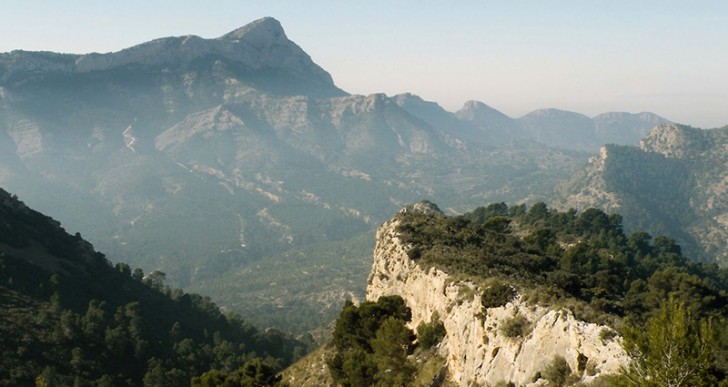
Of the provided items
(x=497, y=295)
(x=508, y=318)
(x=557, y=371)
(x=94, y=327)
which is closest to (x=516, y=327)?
(x=508, y=318)

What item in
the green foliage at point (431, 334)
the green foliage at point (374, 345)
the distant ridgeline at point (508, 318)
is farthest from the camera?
the green foliage at point (431, 334)

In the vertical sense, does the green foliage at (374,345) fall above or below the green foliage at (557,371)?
below

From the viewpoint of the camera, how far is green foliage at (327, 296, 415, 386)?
4025 centimetres

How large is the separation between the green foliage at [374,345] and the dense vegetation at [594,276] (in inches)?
248

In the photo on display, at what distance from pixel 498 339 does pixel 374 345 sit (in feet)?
47.4

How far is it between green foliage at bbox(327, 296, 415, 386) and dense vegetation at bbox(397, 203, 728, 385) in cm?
630

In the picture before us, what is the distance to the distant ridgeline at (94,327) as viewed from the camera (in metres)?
65.6

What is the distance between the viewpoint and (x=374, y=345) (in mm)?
44281

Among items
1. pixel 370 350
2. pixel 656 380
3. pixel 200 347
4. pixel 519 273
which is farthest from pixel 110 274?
pixel 656 380

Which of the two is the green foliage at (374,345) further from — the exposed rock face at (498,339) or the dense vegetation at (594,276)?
the dense vegetation at (594,276)

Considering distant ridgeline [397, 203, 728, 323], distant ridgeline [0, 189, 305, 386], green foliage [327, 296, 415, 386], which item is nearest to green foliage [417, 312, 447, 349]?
green foliage [327, 296, 415, 386]

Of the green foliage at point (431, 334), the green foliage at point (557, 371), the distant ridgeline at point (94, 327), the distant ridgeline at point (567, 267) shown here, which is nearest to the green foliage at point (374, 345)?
the green foliage at point (431, 334)

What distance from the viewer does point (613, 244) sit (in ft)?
338

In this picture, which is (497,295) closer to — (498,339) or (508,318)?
(508,318)
